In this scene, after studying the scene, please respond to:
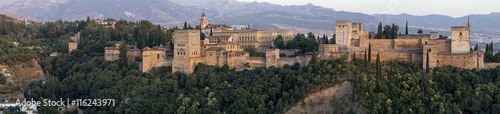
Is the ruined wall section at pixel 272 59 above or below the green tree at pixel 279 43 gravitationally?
below

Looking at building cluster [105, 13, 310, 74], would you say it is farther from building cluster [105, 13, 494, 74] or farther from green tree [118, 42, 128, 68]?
green tree [118, 42, 128, 68]

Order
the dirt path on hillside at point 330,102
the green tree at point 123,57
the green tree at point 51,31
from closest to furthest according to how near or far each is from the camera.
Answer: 1. the dirt path on hillside at point 330,102
2. the green tree at point 123,57
3. the green tree at point 51,31

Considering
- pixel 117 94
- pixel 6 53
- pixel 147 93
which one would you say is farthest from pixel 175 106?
pixel 6 53

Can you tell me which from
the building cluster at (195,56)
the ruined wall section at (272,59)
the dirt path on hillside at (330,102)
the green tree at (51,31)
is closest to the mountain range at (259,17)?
the green tree at (51,31)

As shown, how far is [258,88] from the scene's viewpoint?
37688 mm

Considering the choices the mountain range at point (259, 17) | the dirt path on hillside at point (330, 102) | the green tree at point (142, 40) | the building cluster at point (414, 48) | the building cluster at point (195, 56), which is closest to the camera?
the dirt path on hillside at point (330, 102)

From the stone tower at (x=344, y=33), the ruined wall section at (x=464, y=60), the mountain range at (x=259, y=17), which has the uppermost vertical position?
the mountain range at (x=259, y=17)

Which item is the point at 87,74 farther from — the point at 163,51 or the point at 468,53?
the point at 468,53

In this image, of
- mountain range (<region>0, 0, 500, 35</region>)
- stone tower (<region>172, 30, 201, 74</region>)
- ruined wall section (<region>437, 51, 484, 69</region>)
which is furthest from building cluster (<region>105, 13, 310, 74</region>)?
mountain range (<region>0, 0, 500, 35</region>)

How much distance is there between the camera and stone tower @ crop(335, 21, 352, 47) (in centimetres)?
4240

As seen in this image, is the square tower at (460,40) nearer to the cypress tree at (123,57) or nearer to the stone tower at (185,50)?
the stone tower at (185,50)

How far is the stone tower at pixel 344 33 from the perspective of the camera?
139ft

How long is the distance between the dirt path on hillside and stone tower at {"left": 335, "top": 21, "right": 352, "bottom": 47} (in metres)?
5.60

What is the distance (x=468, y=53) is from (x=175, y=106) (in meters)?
20.7
